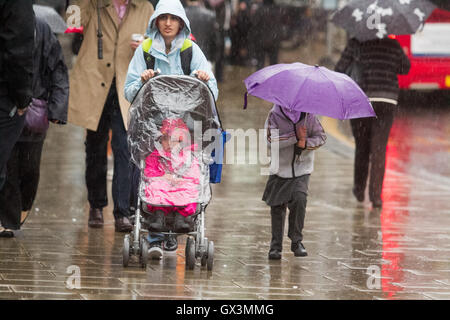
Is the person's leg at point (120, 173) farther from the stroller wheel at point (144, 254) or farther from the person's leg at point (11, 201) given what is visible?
the stroller wheel at point (144, 254)

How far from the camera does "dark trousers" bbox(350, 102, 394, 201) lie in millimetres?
10906

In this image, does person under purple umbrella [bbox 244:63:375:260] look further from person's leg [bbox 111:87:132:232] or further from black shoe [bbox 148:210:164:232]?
person's leg [bbox 111:87:132:232]

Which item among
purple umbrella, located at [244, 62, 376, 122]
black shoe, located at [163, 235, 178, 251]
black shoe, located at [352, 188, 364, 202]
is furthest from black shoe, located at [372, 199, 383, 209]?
black shoe, located at [163, 235, 178, 251]

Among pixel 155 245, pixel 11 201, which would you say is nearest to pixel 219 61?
pixel 11 201

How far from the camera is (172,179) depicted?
746 centimetres

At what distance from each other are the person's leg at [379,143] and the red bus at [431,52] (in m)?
8.96

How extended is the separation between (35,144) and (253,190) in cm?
343

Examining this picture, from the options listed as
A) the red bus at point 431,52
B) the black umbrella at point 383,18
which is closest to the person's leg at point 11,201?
the black umbrella at point 383,18

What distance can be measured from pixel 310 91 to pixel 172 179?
4.05 ft

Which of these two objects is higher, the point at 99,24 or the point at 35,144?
the point at 99,24
